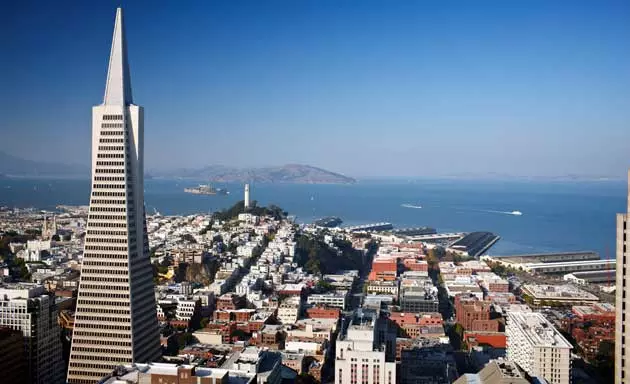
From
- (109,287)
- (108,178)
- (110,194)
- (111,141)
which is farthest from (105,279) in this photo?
(111,141)

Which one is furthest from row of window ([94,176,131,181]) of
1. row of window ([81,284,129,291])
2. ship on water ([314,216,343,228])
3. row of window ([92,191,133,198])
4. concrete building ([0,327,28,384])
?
ship on water ([314,216,343,228])

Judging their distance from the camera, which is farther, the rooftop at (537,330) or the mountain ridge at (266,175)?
the mountain ridge at (266,175)

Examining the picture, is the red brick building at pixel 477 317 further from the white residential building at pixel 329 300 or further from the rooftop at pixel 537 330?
the white residential building at pixel 329 300

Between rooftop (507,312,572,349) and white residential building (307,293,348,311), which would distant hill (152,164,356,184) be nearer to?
white residential building (307,293,348,311)

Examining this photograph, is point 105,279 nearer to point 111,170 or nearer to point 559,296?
point 111,170

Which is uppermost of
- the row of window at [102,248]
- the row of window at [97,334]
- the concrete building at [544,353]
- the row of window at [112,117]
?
the row of window at [112,117]

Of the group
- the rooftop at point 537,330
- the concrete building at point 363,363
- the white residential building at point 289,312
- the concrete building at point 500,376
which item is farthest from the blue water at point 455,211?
the concrete building at point 500,376
